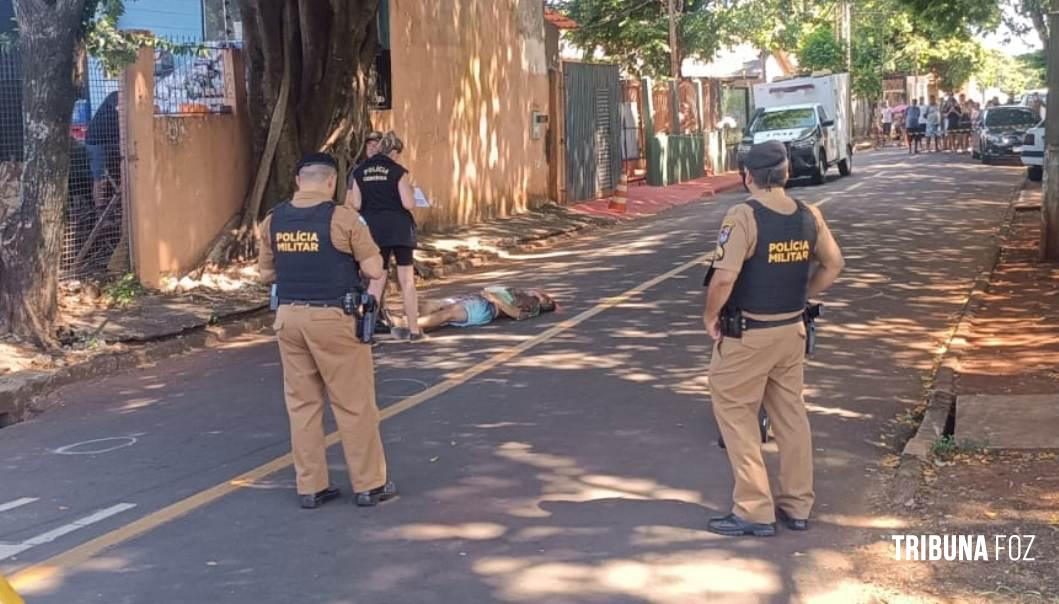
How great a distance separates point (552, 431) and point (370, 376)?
5.71ft

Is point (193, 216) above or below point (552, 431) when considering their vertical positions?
above

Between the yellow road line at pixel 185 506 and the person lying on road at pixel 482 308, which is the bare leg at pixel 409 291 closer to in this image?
the person lying on road at pixel 482 308

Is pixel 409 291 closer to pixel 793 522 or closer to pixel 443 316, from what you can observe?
pixel 443 316

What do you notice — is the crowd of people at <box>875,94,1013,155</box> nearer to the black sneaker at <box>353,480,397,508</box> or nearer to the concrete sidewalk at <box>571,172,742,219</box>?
the concrete sidewalk at <box>571,172,742,219</box>

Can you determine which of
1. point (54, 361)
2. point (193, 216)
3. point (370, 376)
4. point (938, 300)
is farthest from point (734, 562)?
point (193, 216)

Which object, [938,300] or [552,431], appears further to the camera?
[938,300]

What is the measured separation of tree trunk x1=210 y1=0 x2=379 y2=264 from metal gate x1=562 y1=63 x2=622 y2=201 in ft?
35.5

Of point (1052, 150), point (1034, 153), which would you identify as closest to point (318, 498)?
point (1052, 150)

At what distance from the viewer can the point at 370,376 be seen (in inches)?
255

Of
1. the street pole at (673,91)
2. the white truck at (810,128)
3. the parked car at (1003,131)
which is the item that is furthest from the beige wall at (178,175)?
the parked car at (1003,131)

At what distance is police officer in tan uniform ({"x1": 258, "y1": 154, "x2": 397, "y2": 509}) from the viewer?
6270mm

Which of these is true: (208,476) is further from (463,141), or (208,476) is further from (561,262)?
(463,141)

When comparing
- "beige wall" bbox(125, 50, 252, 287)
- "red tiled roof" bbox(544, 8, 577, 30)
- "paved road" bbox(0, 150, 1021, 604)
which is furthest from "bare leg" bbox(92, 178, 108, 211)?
"red tiled roof" bbox(544, 8, 577, 30)

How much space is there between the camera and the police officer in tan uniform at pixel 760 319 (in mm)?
5633
